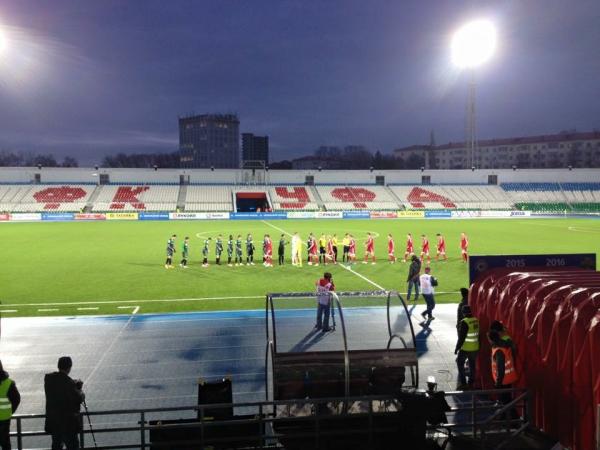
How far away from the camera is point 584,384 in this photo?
20.8 ft

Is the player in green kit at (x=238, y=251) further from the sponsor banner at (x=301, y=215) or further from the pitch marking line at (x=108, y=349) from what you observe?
the sponsor banner at (x=301, y=215)

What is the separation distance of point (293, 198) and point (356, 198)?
8.84m

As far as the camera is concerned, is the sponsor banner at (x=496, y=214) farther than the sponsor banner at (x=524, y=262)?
Yes

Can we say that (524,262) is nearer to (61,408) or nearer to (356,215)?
(61,408)

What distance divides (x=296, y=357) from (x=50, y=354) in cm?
826

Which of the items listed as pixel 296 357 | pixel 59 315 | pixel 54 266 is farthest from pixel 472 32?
pixel 296 357

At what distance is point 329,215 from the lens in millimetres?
61156

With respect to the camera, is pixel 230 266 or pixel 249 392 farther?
pixel 230 266

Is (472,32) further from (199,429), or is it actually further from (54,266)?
(199,429)

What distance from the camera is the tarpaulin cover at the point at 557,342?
20.7 ft

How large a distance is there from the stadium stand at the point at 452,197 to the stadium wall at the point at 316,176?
2.57 metres

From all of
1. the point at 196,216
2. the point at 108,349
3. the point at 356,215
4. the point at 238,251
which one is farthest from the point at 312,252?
the point at 356,215

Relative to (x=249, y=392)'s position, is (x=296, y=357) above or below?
above

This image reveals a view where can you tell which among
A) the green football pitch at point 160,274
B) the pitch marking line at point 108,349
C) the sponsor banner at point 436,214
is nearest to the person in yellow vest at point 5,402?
the pitch marking line at point 108,349
